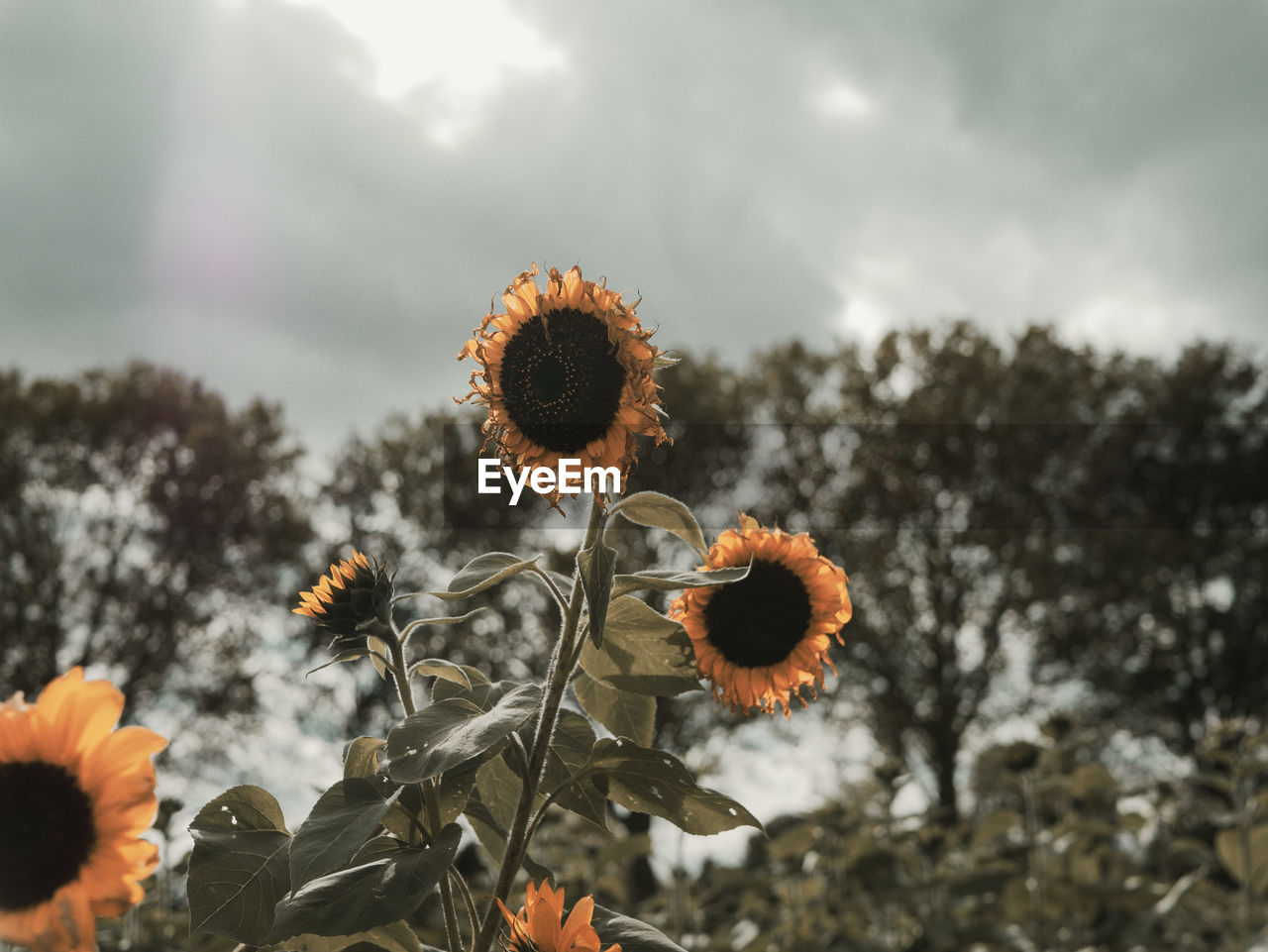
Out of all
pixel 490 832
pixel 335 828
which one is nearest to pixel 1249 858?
pixel 490 832

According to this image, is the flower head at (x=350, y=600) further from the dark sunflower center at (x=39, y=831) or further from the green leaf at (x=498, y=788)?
the dark sunflower center at (x=39, y=831)

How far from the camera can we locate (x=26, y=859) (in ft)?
2.50

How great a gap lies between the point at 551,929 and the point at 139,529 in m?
17.3

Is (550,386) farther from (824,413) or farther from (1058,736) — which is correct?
(824,413)

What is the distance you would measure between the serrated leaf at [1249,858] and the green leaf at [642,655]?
12.8 ft

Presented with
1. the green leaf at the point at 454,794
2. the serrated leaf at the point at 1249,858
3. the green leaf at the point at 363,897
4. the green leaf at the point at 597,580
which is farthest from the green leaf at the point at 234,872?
the serrated leaf at the point at 1249,858

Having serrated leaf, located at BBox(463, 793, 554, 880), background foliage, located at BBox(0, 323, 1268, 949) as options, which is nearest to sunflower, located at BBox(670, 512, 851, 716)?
serrated leaf, located at BBox(463, 793, 554, 880)

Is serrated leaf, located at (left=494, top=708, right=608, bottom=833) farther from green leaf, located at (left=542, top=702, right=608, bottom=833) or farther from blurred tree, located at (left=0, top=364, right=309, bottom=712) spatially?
blurred tree, located at (left=0, top=364, right=309, bottom=712)

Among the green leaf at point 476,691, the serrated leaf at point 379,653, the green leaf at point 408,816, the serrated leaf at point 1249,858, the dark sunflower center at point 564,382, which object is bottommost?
the green leaf at point 408,816

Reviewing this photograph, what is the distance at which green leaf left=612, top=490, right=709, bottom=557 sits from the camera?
4.28ft

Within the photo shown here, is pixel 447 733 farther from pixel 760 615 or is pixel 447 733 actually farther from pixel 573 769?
pixel 760 615

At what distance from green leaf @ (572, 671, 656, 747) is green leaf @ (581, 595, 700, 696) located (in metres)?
0.06

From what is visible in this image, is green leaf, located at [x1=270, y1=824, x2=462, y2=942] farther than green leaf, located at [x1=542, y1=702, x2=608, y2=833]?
No

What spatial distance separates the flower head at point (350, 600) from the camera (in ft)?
3.91
